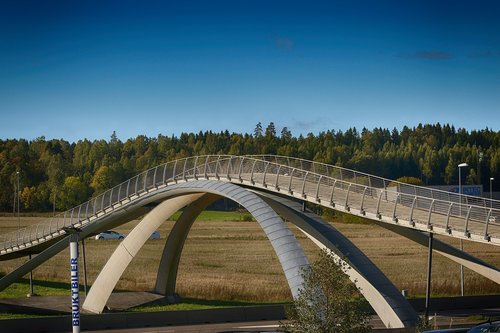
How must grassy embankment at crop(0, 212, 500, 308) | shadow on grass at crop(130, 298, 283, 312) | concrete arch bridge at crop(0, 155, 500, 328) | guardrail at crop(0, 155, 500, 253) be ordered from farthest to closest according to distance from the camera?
grassy embankment at crop(0, 212, 500, 308)
shadow on grass at crop(130, 298, 283, 312)
concrete arch bridge at crop(0, 155, 500, 328)
guardrail at crop(0, 155, 500, 253)

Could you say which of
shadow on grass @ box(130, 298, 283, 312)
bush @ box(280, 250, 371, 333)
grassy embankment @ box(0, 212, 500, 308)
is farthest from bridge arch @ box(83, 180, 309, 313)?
grassy embankment @ box(0, 212, 500, 308)

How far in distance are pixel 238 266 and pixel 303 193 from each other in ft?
120

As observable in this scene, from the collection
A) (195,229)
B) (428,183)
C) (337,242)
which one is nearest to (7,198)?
(195,229)

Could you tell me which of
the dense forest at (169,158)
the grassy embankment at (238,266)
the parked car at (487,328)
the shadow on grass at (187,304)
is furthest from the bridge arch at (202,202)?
the dense forest at (169,158)

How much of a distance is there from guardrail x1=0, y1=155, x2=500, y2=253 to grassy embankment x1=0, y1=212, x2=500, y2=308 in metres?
8.49

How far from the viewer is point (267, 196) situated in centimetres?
3850

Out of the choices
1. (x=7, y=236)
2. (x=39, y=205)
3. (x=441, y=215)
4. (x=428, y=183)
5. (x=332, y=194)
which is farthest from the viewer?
(x=428, y=183)

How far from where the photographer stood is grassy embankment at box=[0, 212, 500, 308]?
56.5 meters

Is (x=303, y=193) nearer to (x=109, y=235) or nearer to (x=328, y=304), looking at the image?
(x=328, y=304)

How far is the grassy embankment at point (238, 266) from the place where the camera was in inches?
2223

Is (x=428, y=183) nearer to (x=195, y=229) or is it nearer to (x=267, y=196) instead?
(x=195, y=229)

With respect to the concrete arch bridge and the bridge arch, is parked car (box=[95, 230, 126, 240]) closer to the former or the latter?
the concrete arch bridge

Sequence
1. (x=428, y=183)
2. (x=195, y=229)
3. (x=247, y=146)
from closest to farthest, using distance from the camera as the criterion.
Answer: (x=195, y=229) → (x=428, y=183) → (x=247, y=146)

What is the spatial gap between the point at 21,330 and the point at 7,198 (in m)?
103
